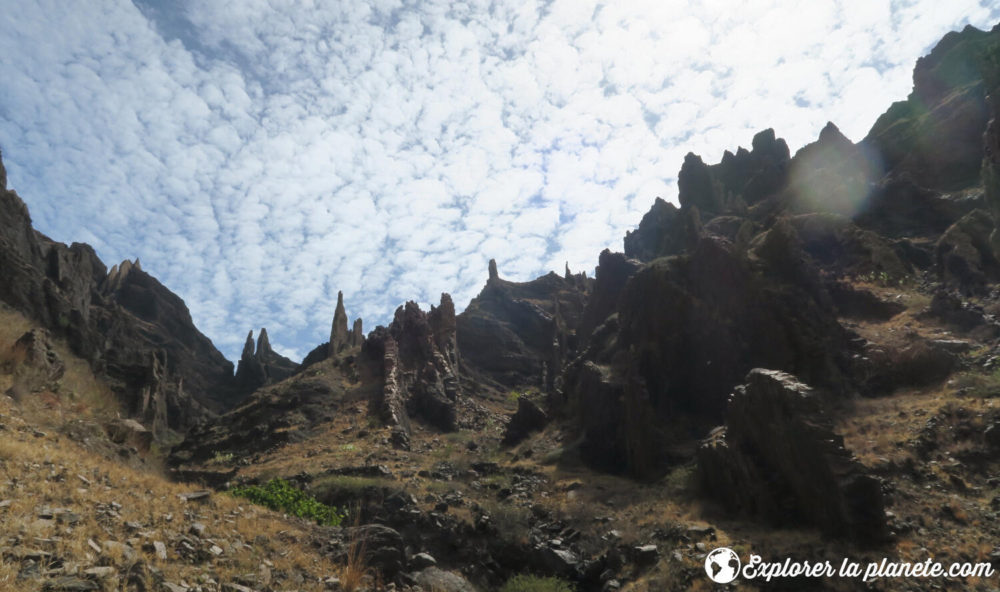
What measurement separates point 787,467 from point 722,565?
4861 mm

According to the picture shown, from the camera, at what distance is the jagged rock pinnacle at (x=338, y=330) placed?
63.9m

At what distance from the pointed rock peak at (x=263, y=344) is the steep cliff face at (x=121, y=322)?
21.5ft

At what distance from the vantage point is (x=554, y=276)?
100 metres

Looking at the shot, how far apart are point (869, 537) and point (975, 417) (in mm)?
9129

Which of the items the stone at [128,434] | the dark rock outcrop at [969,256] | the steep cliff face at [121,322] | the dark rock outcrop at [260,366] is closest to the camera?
the stone at [128,434]

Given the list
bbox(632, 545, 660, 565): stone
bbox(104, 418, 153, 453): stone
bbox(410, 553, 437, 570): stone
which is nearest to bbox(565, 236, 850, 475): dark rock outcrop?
bbox(632, 545, 660, 565): stone

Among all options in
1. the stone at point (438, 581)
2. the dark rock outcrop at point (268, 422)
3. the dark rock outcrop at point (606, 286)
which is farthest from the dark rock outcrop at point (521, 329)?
the stone at point (438, 581)

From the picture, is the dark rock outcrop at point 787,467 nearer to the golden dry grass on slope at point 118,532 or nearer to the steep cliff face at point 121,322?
the golden dry grass on slope at point 118,532

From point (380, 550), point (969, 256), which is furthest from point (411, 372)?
point (969, 256)

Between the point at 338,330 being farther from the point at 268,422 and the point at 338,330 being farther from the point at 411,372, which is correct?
the point at 268,422

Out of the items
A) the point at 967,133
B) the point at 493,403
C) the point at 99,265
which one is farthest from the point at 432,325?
the point at 99,265

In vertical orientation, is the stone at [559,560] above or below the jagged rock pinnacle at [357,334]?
below

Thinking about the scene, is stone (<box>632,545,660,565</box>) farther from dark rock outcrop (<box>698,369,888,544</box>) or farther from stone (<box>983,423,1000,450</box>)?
stone (<box>983,423,1000,450</box>)

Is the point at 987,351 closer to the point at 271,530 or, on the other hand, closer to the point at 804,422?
the point at 804,422
